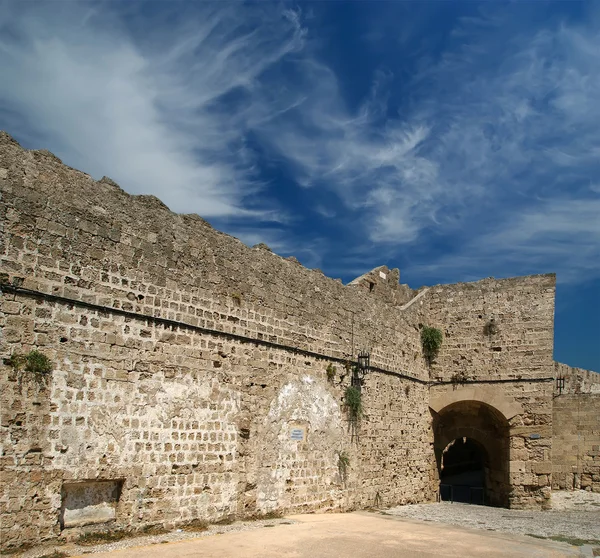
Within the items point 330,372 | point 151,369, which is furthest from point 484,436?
point 151,369

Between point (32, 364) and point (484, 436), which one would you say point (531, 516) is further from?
point (32, 364)

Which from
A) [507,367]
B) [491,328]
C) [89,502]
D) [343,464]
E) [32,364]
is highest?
[491,328]

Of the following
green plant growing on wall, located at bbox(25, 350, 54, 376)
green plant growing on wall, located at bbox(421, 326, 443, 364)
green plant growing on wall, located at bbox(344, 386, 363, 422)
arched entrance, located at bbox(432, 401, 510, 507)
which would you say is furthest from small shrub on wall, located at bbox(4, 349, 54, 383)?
arched entrance, located at bbox(432, 401, 510, 507)

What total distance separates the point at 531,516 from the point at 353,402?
15.3ft

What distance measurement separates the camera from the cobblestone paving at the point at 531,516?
10.7 metres

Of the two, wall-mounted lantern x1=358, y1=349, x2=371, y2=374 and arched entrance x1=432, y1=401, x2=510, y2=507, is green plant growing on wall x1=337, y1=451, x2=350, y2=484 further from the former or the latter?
arched entrance x1=432, y1=401, x2=510, y2=507

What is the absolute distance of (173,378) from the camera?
845cm

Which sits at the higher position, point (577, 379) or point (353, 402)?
point (577, 379)

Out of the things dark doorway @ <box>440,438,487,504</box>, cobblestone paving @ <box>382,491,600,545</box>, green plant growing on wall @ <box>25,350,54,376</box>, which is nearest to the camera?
green plant growing on wall @ <box>25,350,54,376</box>

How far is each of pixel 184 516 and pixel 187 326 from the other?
8.33 ft

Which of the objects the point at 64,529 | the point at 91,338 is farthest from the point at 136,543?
the point at 91,338

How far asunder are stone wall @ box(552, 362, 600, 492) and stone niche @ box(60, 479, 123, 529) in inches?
501

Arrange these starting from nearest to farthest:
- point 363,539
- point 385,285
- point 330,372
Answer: point 363,539 → point 330,372 → point 385,285

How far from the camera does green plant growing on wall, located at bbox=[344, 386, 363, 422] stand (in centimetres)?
1241
